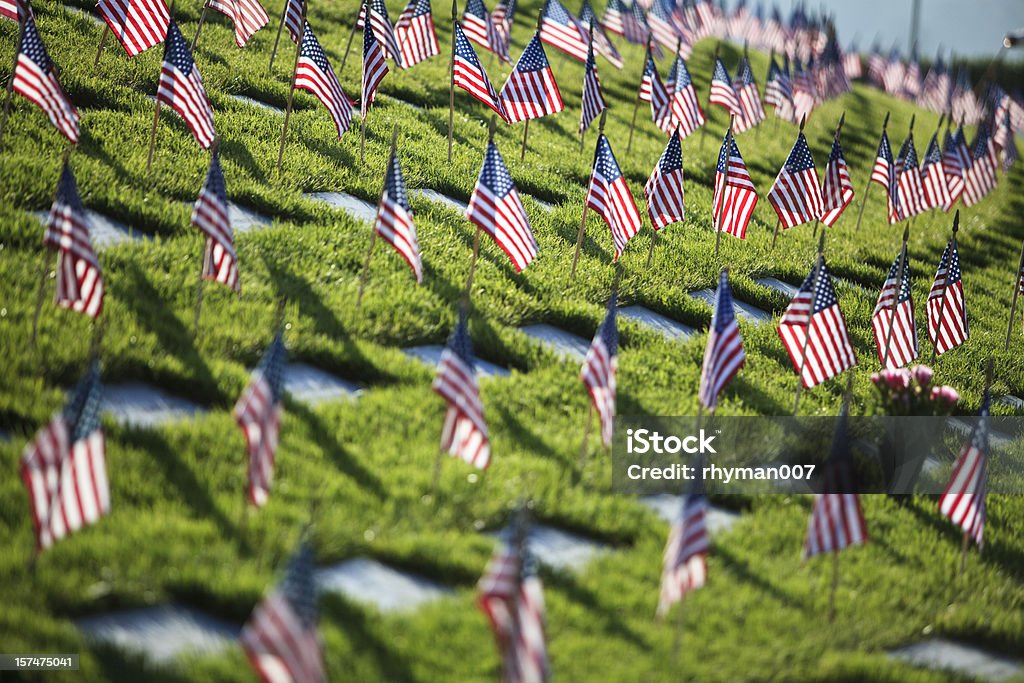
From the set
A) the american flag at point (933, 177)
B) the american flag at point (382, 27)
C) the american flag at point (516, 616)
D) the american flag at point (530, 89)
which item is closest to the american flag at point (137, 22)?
the american flag at point (382, 27)

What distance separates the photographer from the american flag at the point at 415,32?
10.6 meters

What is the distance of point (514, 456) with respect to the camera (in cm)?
495

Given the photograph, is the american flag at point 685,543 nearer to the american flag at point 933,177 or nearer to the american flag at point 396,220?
the american flag at point 396,220

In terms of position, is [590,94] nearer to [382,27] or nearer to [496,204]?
[382,27]

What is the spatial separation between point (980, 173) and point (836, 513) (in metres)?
10.5

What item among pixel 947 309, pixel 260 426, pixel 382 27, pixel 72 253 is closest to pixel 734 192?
pixel 947 309

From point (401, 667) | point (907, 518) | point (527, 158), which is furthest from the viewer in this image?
point (527, 158)

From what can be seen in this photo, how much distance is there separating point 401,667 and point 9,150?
512 cm

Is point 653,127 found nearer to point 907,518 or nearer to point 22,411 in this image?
point 907,518

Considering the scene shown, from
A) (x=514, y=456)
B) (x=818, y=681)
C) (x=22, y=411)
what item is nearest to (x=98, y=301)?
(x=22, y=411)

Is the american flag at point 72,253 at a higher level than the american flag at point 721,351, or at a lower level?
higher

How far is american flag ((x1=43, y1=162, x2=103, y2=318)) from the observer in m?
4.92

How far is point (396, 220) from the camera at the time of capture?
236 inches

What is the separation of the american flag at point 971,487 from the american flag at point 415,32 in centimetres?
733
